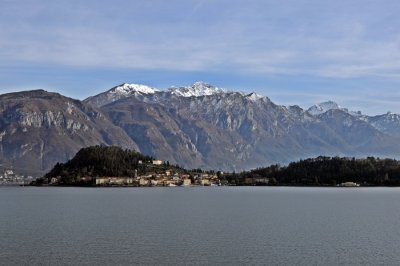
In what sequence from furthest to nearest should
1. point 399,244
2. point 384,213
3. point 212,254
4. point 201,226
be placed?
point 384,213
point 201,226
point 399,244
point 212,254

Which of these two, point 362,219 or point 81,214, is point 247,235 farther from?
point 81,214

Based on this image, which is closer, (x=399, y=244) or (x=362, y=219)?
(x=399, y=244)

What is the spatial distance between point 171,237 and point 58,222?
1251 inches

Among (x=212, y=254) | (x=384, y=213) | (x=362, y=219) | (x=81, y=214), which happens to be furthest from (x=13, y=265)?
(x=384, y=213)

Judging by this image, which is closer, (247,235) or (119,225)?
(247,235)

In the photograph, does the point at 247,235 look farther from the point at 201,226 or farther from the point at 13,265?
the point at 13,265

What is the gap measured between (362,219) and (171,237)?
5055cm

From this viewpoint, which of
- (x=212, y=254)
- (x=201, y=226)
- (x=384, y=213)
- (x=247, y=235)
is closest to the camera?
(x=212, y=254)

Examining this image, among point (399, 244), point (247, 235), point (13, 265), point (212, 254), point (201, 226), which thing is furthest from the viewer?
point (201, 226)

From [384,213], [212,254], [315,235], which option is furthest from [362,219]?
[212,254]

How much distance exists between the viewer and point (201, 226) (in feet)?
375

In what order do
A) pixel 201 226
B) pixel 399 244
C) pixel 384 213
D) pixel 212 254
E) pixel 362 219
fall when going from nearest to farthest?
pixel 212 254
pixel 399 244
pixel 201 226
pixel 362 219
pixel 384 213

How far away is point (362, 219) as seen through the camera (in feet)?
435

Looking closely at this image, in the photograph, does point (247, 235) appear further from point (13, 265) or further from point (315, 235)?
point (13, 265)
